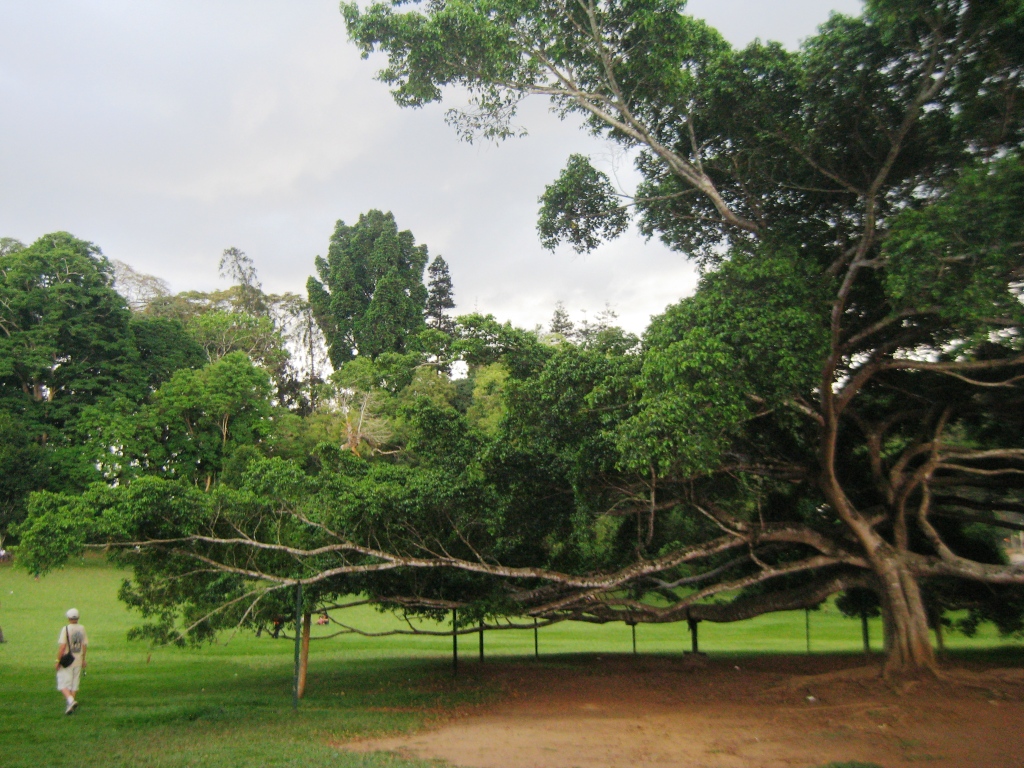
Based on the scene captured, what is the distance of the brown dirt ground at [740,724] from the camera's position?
8836 millimetres

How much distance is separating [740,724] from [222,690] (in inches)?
357

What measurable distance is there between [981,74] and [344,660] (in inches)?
703

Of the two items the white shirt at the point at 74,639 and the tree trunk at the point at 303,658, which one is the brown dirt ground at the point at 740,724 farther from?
the white shirt at the point at 74,639

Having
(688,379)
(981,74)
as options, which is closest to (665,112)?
(981,74)

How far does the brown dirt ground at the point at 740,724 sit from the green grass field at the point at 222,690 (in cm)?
110

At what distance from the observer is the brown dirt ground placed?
8836 mm

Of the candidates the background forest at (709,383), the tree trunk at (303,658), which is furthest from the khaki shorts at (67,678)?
the tree trunk at (303,658)

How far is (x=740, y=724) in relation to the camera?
1064cm

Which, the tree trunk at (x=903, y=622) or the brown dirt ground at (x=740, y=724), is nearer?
the brown dirt ground at (x=740, y=724)

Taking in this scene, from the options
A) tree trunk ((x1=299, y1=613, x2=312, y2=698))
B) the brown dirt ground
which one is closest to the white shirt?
tree trunk ((x1=299, y1=613, x2=312, y2=698))

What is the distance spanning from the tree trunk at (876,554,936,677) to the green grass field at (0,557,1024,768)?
6.82m

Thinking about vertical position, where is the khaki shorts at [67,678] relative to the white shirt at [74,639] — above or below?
below

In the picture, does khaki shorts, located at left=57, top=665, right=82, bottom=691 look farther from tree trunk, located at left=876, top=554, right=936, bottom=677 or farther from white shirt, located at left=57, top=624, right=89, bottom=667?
tree trunk, located at left=876, top=554, right=936, bottom=677

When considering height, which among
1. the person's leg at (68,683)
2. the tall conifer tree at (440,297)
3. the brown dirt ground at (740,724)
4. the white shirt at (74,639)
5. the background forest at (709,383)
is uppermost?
the tall conifer tree at (440,297)
